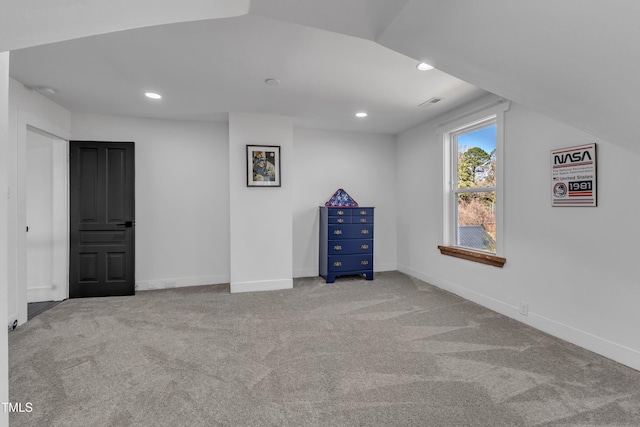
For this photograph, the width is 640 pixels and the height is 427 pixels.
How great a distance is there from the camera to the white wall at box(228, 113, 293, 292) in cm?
419

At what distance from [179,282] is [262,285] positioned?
4.25 ft

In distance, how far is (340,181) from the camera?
5297 millimetres

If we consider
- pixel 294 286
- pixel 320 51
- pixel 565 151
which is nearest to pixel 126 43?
pixel 320 51

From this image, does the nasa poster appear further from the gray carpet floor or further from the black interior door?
the black interior door

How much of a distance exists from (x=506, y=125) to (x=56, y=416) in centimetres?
436

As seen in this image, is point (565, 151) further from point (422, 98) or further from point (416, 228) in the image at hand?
point (416, 228)

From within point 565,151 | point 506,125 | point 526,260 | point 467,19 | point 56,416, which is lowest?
point 56,416

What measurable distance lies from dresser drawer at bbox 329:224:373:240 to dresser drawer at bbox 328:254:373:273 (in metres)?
0.31

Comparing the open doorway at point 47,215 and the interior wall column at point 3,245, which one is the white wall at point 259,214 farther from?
the interior wall column at point 3,245

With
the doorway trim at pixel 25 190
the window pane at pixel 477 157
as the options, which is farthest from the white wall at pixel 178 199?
the window pane at pixel 477 157

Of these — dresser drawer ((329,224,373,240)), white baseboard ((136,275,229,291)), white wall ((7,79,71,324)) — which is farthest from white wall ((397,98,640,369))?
white wall ((7,79,71,324))

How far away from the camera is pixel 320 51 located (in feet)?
8.25

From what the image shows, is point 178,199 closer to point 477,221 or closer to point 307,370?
point 307,370

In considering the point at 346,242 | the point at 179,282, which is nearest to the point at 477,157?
the point at 346,242
